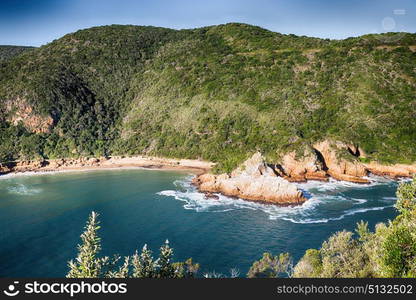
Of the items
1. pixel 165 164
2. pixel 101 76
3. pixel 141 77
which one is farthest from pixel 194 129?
pixel 101 76

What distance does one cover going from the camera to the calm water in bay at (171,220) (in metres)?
45.6

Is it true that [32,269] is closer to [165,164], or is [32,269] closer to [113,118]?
[165,164]

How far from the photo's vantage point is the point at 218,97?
125750 mm

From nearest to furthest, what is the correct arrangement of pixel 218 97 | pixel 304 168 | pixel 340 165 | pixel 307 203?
pixel 307 203 → pixel 304 168 → pixel 340 165 → pixel 218 97

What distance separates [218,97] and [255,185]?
62388mm

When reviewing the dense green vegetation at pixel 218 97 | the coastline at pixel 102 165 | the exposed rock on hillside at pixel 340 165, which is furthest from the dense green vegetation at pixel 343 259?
the coastline at pixel 102 165

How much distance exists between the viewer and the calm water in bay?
4556 cm

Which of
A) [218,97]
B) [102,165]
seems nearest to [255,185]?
[102,165]

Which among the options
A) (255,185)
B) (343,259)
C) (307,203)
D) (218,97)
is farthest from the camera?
(218,97)

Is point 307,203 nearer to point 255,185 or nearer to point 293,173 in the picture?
point 255,185

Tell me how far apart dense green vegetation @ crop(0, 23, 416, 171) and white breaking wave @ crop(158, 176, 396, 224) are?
1481 cm

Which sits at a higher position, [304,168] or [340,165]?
[340,165]

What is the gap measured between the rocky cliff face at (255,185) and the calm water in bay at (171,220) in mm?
3031

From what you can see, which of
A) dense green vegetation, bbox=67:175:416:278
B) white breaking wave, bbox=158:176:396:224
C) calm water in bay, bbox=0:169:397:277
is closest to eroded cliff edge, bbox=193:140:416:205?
white breaking wave, bbox=158:176:396:224
